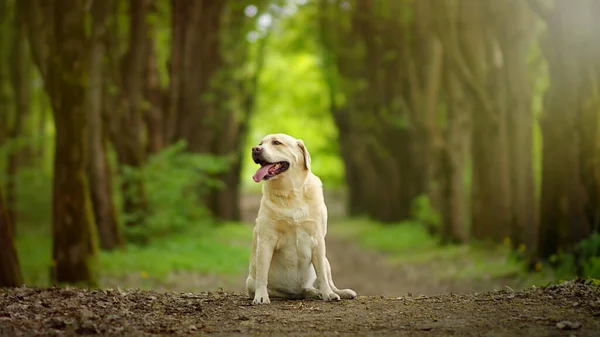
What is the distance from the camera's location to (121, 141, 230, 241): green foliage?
21.6m

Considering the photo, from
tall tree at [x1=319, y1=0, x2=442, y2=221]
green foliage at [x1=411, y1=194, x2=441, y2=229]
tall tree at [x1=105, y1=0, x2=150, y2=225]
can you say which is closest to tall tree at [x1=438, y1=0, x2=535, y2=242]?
tall tree at [x1=319, y1=0, x2=442, y2=221]

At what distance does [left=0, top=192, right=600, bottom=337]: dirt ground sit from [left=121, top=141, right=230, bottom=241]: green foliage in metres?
11.8

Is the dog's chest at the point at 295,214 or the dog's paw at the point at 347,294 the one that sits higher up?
the dog's chest at the point at 295,214

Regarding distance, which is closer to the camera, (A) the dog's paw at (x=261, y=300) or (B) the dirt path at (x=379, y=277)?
(A) the dog's paw at (x=261, y=300)

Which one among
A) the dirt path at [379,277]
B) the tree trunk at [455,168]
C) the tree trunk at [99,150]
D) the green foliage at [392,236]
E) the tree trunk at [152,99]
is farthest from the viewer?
the green foliage at [392,236]

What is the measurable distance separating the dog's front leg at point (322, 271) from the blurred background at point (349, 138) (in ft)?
15.5

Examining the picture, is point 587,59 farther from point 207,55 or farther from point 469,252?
point 207,55

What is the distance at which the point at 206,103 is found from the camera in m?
32.4

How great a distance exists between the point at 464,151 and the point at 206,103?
11.7 meters

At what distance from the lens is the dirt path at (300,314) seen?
723cm

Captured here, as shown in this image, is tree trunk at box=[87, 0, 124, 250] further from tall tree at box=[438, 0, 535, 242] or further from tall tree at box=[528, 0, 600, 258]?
tall tree at box=[528, 0, 600, 258]

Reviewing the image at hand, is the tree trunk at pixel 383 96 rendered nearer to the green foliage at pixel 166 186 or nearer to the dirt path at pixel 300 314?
the green foliage at pixel 166 186

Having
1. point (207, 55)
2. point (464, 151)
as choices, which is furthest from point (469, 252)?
point (207, 55)

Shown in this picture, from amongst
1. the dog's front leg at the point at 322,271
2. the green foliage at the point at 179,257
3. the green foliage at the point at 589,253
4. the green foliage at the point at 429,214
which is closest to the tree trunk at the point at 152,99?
the green foliage at the point at 179,257
